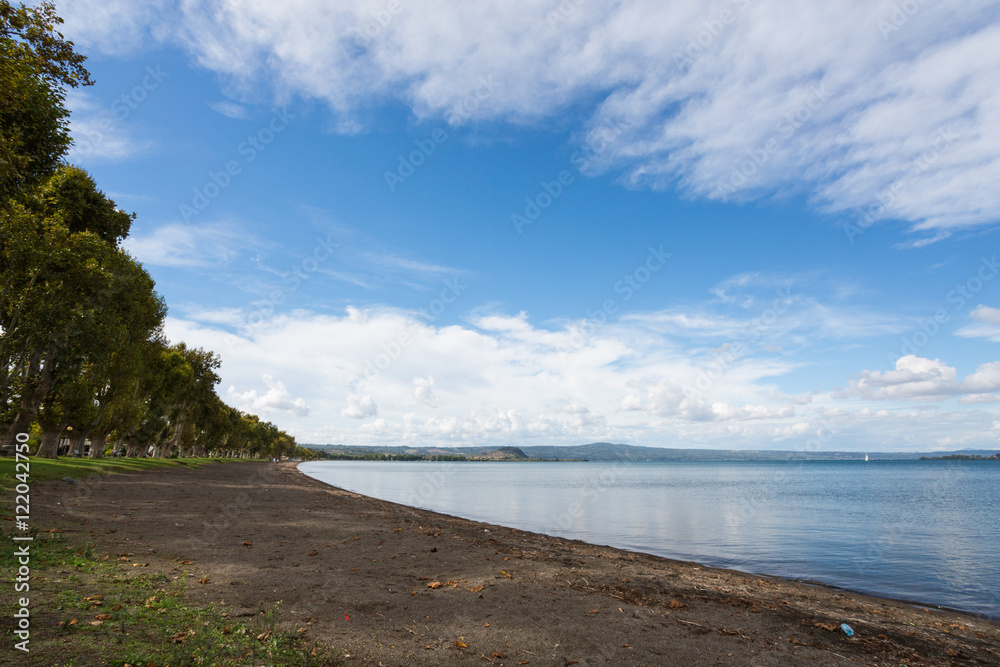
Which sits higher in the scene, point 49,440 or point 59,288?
point 59,288

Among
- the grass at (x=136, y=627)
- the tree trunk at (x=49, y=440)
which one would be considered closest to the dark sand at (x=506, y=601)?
the grass at (x=136, y=627)

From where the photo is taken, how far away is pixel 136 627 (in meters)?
7.16

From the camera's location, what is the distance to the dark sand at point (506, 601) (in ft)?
28.0

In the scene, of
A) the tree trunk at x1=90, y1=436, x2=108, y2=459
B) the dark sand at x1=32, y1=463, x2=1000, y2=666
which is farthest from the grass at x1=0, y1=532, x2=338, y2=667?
the tree trunk at x1=90, y1=436, x2=108, y2=459

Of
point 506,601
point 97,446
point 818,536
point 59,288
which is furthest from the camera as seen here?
point 97,446

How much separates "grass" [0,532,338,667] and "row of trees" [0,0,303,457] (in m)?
7.34

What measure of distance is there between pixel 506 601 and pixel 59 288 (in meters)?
23.6

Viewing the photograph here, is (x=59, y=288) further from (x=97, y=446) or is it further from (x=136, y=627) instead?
(x=97, y=446)

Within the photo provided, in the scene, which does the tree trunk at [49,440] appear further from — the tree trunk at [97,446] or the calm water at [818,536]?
the calm water at [818,536]

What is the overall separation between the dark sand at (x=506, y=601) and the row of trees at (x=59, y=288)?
27.7ft

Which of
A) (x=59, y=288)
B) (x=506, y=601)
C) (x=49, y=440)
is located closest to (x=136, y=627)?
(x=506, y=601)

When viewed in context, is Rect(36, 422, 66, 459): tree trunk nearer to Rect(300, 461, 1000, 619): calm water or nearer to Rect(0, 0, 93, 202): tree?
Rect(300, 461, 1000, 619): calm water

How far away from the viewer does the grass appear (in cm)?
616

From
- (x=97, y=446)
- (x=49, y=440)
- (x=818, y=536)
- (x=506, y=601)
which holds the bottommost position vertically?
(x=818, y=536)
